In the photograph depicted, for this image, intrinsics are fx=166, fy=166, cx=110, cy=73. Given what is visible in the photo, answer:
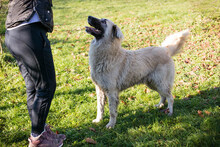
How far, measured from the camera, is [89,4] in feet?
59.8

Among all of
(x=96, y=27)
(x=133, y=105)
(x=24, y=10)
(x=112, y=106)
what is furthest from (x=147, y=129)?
(x=24, y=10)

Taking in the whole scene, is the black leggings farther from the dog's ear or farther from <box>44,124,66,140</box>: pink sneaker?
the dog's ear

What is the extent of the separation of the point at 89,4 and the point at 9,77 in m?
15.4

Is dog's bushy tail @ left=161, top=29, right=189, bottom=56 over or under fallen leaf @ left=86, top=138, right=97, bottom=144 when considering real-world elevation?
over

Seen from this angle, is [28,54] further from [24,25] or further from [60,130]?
[60,130]

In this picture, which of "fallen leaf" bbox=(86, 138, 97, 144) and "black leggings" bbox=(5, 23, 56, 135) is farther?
"fallen leaf" bbox=(86, 138, 97, 144)

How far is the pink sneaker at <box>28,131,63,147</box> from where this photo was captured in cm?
231

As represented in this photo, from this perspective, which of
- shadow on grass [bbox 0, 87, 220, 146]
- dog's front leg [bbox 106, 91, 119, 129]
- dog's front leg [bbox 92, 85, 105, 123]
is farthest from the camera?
dog's front leg [bbox 92, 85, 105, 123]

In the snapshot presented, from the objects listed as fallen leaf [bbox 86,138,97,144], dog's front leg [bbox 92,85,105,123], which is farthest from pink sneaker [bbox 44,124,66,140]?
dog's front leg [bbox 92,85,105,123]

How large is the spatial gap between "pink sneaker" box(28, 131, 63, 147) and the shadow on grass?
24 cm

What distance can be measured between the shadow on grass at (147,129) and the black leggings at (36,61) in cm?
80

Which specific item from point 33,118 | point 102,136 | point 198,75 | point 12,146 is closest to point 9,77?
point 12,146

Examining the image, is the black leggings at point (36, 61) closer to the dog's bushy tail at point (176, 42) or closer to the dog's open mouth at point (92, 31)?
the dog's open mouth at point (92, 31)

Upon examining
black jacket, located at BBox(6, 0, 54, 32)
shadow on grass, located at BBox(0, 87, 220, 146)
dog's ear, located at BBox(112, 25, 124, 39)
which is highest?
black jacket, located at BBox(6, 0, 54, 32)
